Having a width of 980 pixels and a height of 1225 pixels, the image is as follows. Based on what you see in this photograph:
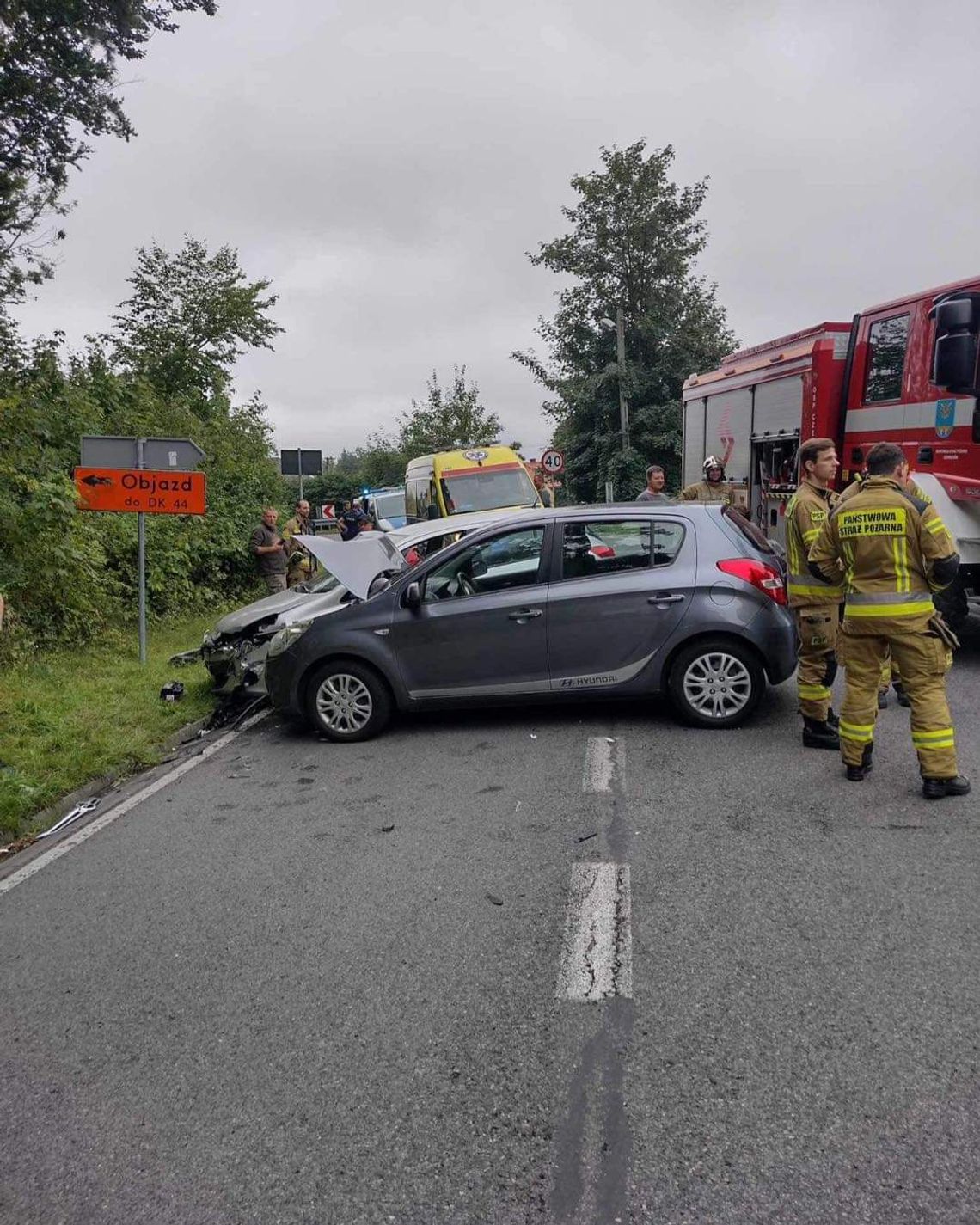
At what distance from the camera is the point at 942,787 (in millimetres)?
5066

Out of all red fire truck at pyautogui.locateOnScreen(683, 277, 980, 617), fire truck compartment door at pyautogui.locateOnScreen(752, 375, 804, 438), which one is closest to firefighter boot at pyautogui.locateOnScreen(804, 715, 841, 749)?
red fire truck at pyautogui.locateOnScreen(683, 277, 980, 617)

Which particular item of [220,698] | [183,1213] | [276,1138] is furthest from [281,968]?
[220,698]

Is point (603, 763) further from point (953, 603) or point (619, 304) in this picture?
point (619, 304)

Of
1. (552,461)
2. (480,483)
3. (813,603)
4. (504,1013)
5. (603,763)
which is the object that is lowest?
(504,1013)

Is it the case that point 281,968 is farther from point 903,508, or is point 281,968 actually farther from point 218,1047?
point 903,508

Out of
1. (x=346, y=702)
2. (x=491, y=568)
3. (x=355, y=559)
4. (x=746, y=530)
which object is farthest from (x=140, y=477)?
(x=746, y=530)

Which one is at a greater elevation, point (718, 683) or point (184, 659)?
point (718, 683)

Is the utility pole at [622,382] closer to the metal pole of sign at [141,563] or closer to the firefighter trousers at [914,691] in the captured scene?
the metal pole of sign at [141,563]

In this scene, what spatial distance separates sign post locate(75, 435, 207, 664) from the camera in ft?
31.4

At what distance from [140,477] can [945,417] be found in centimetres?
745

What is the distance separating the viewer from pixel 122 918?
4238 mm

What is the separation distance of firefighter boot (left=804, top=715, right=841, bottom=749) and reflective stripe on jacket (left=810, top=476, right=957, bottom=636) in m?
1.07

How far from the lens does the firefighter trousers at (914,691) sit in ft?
16.5

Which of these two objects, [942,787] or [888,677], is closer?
[942,787]
